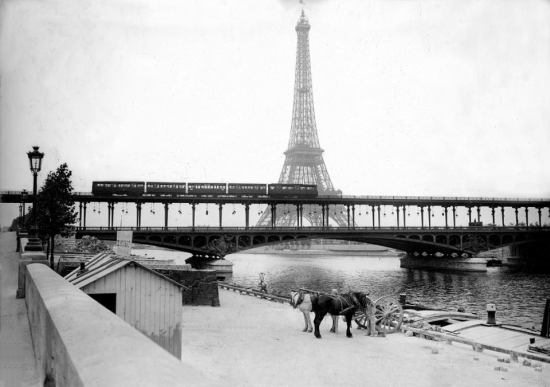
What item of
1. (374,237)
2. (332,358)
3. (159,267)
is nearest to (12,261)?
(159,267)

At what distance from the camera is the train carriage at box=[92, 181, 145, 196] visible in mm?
79438

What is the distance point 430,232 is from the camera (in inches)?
3590

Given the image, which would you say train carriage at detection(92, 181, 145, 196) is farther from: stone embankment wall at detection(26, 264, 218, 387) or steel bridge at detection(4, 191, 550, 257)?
stone embankment wall at detection(26, 264, 218, 387)

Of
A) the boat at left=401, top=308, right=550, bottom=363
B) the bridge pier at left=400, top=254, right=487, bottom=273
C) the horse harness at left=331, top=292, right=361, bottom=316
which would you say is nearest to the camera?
the boat at left=401, top=308, right=550, bottom=363

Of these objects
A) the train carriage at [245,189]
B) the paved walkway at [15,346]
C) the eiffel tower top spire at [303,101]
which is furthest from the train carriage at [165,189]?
the eiffel tower top spire at [303,101]

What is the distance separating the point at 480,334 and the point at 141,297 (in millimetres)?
17288

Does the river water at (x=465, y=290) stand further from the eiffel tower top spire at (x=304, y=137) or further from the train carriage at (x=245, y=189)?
the eiffel tower top spire at (x=304, y=137)

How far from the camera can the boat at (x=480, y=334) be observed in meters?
19.8

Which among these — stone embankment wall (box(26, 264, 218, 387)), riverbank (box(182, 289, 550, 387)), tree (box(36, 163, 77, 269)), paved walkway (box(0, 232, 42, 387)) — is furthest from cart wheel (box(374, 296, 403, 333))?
tree (box(36, 163, 77, 269))

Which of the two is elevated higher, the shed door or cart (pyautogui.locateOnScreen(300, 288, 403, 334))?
the shed door

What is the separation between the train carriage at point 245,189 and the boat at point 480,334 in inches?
2321

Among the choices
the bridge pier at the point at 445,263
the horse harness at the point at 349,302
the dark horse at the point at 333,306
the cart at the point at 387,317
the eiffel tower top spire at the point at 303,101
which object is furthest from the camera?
the eiffel tower top spire at the point at 303,101

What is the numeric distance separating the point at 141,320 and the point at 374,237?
250 ft

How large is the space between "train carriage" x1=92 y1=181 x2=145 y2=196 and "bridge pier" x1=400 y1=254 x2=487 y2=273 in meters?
58.7
